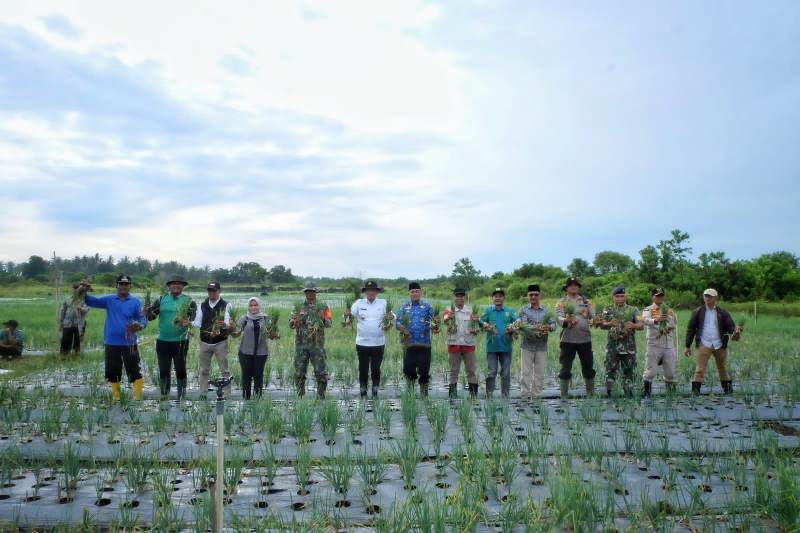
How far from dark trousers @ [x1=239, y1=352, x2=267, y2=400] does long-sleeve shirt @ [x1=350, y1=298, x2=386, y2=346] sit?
4.84ft

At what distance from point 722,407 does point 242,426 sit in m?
6.29

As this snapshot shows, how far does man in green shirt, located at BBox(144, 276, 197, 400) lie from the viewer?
8180 millimetres

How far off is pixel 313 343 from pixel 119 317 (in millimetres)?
2782

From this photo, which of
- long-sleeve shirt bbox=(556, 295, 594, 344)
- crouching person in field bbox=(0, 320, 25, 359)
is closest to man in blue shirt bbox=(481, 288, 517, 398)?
long-sleeve shirt bbox=(556, 295, 594, 344)

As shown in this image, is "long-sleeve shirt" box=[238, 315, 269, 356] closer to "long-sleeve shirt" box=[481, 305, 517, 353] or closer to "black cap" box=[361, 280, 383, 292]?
"black cap" box=[361, 280, 383, 292]

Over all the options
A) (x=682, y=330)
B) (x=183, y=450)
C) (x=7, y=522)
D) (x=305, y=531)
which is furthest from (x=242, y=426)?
(x=682, y=330)

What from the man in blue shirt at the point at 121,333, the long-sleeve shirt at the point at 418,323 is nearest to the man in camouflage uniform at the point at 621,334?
the long-sleeve shirt at the point at 418,323

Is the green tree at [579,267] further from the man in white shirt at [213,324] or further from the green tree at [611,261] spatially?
the man in white shirt at [213,324]

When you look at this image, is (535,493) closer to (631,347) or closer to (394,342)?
(631,347)

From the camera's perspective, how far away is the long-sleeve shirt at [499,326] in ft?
27.6

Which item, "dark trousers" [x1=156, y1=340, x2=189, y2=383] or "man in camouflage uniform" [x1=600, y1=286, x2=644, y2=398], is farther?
"man in camouflage uniform" [x1=600, y1=286, x2=644, y2=398]

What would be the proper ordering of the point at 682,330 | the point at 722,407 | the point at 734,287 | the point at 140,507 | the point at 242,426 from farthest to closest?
1. the point at 734,287
2. the point at 682,330
3. the point at 722,407
4. the point at 242,426
5. the point at 140,507

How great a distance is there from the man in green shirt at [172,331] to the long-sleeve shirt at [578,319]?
17.8 ft

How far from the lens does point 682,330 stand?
65.6 ft
